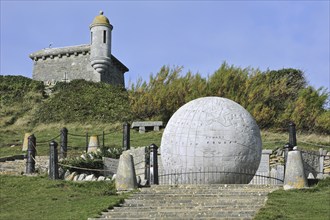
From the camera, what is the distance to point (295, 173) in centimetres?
1661

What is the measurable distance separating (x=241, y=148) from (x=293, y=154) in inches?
72.6

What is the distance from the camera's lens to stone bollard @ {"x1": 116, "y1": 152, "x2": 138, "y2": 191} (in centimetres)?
1694

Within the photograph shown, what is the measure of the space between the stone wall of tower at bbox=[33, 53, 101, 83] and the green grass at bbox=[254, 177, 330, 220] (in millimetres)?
37749

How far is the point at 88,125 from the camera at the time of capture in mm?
40406

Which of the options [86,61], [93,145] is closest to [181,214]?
[93,145]

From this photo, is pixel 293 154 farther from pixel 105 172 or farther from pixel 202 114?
pixel 105 172

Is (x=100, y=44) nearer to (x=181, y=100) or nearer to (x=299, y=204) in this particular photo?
(x=181, y=100)

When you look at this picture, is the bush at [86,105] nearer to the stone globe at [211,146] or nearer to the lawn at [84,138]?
the lawn at [84,138]

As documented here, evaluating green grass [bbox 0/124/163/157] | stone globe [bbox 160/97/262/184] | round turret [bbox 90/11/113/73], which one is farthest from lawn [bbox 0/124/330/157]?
round turret [bbox 90/11/113/73]

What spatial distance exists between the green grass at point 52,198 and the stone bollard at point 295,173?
4117 mm

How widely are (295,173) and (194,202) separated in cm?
302

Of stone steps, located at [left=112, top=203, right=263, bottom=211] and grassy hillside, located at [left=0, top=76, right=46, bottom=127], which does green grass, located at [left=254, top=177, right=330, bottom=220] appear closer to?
stone steps, located at [left=112, top=203, right=263, bottom=211]

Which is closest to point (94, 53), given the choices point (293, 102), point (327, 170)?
point (293, 102)

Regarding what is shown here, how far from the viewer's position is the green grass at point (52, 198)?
1430 cm
